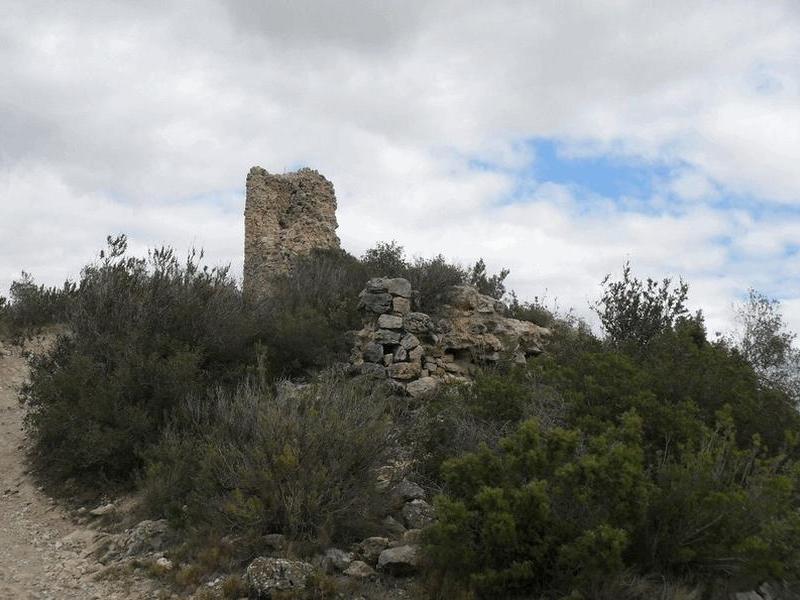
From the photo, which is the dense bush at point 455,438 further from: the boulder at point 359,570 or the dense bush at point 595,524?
the boulder at point 359,570

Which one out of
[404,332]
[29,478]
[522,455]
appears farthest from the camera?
[404,332]

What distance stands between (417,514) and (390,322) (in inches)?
198

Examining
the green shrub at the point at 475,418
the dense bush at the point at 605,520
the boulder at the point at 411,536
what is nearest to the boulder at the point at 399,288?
the green shrub at the point at 475,418

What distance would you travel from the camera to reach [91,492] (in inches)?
321

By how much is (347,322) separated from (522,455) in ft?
23.8

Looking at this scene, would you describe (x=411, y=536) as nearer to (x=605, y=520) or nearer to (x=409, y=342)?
(x=605, y=520)

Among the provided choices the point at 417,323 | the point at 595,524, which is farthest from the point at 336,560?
the point at 417,323

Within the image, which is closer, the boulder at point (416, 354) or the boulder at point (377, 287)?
the boulder at point (416, 354)

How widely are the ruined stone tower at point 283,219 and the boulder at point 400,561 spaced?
1215cm

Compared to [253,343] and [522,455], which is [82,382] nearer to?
[253,343]

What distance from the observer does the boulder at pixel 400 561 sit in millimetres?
5363

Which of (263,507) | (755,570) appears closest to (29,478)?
(263,507)

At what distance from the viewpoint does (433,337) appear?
439 inches

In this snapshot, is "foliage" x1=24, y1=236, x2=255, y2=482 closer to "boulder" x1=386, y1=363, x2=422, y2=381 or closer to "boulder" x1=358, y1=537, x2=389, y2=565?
"boulder" x1=386, y1=363, x2=422, y2=381
